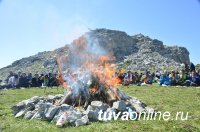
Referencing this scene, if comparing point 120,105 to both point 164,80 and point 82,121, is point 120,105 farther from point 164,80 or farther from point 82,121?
point 164,80

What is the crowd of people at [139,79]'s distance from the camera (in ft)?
126

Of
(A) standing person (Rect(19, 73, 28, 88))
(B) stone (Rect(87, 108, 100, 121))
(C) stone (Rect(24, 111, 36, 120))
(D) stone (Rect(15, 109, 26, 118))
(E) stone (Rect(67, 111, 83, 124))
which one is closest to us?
(E) stone (Rect(67, 111, 83, 124))

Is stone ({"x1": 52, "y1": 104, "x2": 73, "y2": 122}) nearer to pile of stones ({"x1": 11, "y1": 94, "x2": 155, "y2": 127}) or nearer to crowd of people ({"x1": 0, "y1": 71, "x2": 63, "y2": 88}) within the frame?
pile of stones ({"x1": 11, "y1": 94, "x2": 155, "y2": 127})

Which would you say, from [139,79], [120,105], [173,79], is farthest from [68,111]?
[139,79]

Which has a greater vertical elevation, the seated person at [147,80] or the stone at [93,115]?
the seated person at [147,80]

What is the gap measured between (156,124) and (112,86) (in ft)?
18.7

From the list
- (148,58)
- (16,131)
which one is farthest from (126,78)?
(148,58)

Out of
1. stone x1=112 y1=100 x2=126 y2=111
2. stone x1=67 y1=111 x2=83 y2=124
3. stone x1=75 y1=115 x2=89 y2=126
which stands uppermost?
stone x1=112 y1=100 x2=126 y2=111

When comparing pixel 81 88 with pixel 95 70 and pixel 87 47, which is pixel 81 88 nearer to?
pixel 95 70

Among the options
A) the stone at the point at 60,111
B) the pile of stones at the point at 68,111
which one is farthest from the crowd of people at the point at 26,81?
the stone at the point at 60,111

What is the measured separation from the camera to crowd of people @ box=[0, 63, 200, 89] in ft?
126

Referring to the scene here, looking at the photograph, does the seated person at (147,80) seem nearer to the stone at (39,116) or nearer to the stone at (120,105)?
the stone at (120,105)

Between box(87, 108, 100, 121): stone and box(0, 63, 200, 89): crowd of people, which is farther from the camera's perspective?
box(0, 63, 200, 89): crowd of people

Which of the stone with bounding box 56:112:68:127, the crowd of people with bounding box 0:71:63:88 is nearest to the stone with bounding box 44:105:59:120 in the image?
the stone with bounding box 56:112:68:127
